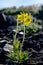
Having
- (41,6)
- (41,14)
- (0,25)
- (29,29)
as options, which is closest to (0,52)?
(29,29)

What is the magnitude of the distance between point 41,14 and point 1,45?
13433 mm

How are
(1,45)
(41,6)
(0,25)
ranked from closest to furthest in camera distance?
(1,45)
(0,25)
(41,6)

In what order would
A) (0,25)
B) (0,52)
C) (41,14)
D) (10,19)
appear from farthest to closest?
(41,14) < (10,19) < (0,25) < (0,52)

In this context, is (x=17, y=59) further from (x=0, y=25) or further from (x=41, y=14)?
(x=41, y=14)

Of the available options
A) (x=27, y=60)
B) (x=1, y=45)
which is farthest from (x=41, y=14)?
(x=27, y=60)

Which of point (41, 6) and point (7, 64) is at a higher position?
point (7, 64)

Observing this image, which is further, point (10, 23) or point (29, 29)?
point (10, 23)

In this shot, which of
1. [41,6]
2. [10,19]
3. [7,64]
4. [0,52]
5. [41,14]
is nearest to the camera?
[7,64]

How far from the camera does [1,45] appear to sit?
9.52 metres

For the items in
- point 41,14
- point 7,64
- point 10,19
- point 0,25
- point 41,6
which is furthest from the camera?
point 41,6

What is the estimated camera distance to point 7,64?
755cm

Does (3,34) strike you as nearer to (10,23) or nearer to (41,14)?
(10,23)

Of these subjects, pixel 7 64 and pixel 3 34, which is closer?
pixel 7 64

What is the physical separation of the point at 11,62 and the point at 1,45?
1984mm
